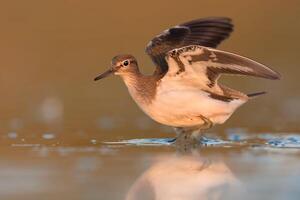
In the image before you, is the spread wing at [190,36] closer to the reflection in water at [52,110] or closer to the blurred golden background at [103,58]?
the blurred golden background at [103,58]

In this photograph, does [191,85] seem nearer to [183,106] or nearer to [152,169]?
[183,106]

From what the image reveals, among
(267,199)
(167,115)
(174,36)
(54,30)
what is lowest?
(267,199)

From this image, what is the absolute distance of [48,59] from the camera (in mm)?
18109

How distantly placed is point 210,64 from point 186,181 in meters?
2.62

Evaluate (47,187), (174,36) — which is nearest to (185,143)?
(174,36)

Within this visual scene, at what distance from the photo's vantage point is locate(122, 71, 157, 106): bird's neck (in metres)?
11.2

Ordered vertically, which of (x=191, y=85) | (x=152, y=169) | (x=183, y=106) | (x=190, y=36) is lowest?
(x=152, y=169)

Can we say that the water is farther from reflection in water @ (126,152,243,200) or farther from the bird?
the bird

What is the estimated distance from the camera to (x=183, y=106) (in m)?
11.1

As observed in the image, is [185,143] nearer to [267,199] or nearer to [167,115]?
[167,115]

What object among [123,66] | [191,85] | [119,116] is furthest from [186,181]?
[119,116]

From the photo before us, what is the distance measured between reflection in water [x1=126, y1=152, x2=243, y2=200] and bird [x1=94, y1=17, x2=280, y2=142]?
1.29m

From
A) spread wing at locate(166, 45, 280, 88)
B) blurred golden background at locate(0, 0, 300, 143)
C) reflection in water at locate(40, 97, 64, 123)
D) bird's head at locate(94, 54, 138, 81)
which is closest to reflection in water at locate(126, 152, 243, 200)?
spread wing at locate(166, 45, 280, 88)

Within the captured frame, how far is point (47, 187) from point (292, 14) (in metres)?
13.9
